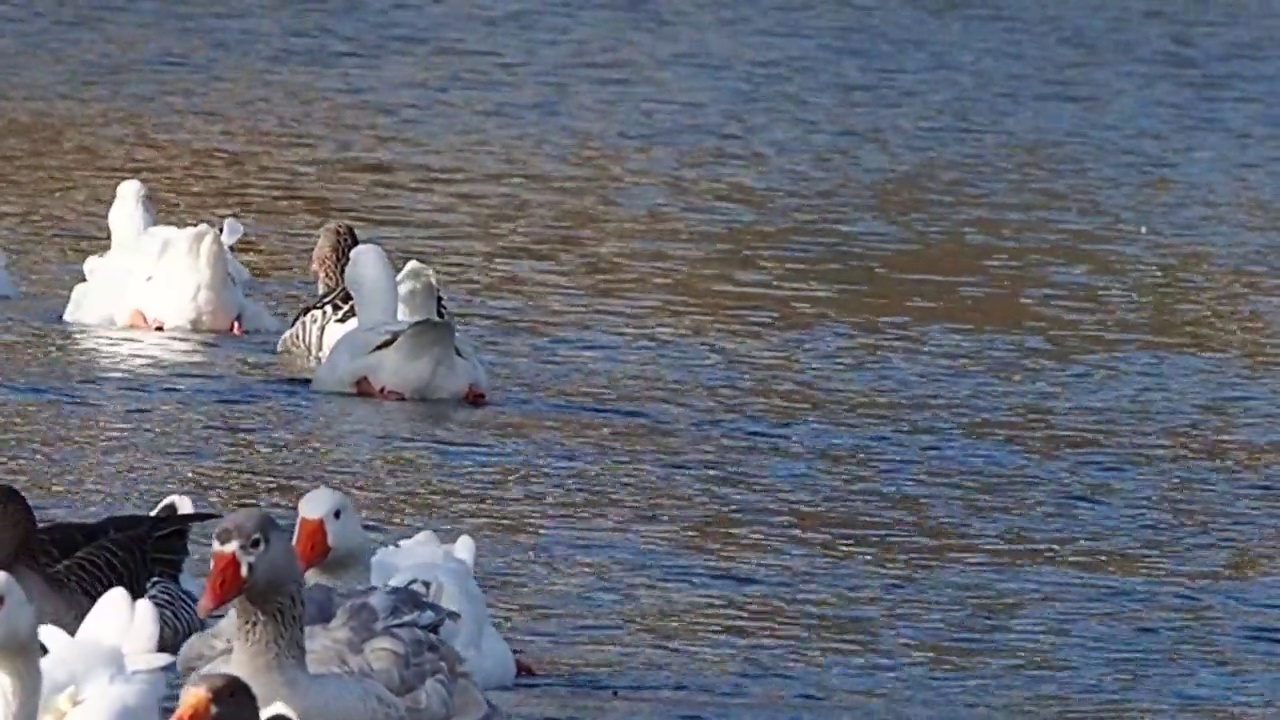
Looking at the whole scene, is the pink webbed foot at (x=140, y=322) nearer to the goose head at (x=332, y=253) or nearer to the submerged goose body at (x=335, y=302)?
the submerged goose body at (x=335, y=302)

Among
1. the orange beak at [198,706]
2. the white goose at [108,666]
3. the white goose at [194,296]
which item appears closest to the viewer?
the orange beak at [198,706]

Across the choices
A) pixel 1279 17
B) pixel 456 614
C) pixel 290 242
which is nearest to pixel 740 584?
pixel 456 614

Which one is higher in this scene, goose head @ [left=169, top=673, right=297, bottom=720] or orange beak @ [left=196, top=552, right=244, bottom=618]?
goose head @ [left=169, top=673, right=297, bottom=720]

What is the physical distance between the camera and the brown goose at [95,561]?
28.6 feet

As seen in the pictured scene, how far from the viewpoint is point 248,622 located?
7648mm

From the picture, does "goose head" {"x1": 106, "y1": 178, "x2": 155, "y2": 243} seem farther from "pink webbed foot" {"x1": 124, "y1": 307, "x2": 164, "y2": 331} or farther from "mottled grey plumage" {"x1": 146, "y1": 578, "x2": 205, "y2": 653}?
"mottled grey plumage" {"x1": 146, "y1": 578, "x2": 205, "y2": 653}

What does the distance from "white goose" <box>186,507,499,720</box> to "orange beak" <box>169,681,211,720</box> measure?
5.26 ft

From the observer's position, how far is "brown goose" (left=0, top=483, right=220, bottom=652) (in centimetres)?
870

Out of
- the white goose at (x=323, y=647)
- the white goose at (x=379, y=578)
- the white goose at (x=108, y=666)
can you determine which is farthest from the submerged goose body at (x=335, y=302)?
the white goose at (x=108, y=666)

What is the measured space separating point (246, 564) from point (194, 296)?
20.3ft

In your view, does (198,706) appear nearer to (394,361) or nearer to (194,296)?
(394,361)

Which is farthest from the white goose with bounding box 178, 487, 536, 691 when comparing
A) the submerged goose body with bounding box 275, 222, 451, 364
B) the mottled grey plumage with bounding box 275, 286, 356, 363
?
the mottled grey plumage with bounding box 275, 286, 356, 363

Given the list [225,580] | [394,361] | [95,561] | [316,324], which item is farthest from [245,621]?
[316,324]

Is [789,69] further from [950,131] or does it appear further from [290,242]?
[290,242]
